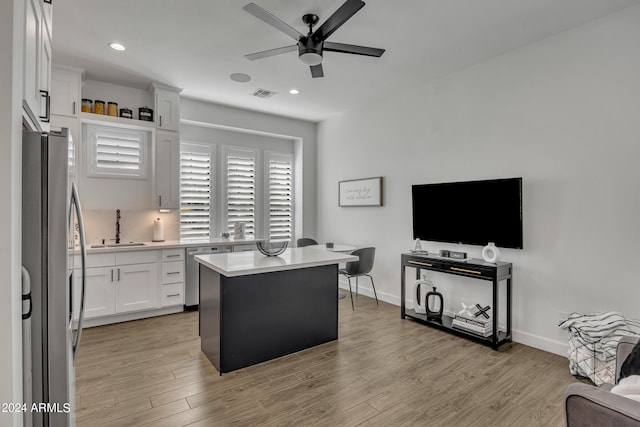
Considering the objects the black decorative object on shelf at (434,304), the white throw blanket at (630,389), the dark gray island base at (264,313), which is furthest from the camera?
the black decorative object on shelf at (434,304)

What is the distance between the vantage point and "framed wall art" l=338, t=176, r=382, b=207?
15.9 ft

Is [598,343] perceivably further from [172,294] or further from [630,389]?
[172,294]

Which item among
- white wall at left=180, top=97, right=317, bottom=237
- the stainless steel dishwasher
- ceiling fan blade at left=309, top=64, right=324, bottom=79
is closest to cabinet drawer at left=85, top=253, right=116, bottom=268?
the stainless steel dishwasher

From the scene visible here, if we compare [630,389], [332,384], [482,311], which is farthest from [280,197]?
[630,389]

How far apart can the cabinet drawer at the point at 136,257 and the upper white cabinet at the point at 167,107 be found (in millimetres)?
1701

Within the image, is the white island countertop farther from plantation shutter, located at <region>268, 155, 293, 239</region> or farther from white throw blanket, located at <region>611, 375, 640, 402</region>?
plantation shutter, located at <region>268, 155, 293, 239</region>

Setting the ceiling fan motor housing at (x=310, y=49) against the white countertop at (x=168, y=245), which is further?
the white countertop at (x=168, y=245)

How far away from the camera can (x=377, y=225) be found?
16.1 ft

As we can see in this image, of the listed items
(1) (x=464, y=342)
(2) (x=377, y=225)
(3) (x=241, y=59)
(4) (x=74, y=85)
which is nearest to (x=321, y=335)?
(1) (x=464, y=342)

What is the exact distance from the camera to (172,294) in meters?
4.19

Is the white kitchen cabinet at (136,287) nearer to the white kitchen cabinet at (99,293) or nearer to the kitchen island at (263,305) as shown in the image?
the white kitchen cabinet at (99,293)

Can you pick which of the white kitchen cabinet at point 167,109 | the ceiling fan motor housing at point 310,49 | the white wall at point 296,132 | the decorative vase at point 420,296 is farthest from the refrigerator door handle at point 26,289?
the white wall at point 296,132

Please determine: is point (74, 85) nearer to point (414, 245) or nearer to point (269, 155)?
point (269, 155)

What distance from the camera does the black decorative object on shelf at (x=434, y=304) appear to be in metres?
A: 3.77
